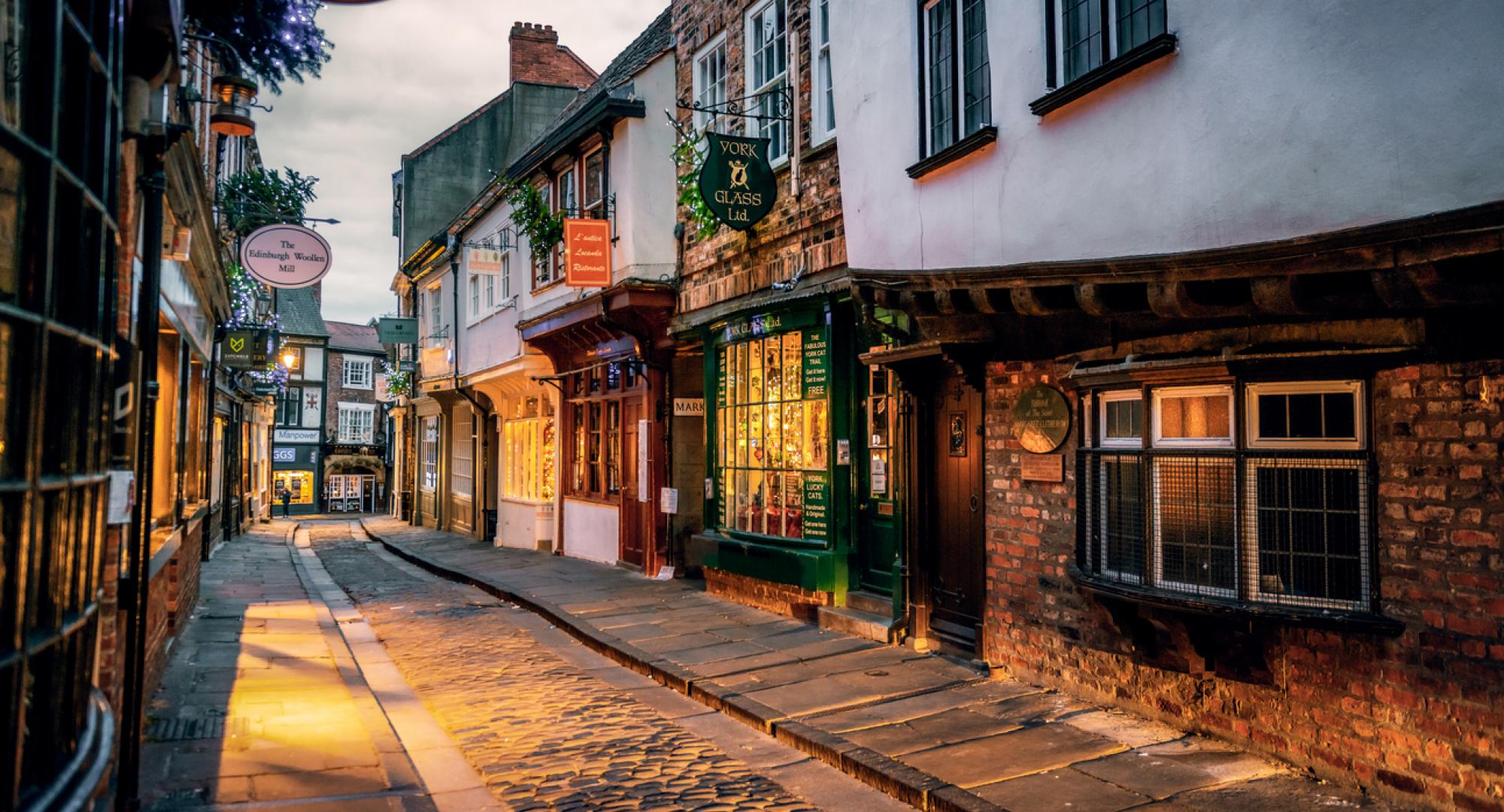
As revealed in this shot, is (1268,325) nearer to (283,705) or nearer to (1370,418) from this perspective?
(1370,418)

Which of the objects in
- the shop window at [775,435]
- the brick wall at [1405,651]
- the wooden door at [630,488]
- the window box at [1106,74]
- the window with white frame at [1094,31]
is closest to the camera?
the brick wall at [1405,651]

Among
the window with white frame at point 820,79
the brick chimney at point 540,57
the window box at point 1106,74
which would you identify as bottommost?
the window box at point 1106,74

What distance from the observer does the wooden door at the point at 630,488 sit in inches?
618

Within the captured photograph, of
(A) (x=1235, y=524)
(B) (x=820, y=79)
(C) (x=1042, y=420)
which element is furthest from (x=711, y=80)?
(A) (x=1235, y=524)

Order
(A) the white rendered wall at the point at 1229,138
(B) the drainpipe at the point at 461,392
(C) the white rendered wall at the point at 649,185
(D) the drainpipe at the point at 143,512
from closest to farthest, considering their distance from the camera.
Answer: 1. (A) the white rendered wall at the point at 1229,138
2. (D) the drainpipe at the point at 143,512
3. (C) the white rendered wall at the point at 649,185
4. (B) the drainpipe at the point at 461,392

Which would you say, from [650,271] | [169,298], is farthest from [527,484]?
[169,298]

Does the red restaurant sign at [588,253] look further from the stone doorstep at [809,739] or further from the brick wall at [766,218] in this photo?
the stone doorstep at [809,739]

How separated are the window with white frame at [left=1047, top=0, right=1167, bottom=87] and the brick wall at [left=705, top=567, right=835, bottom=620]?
5.70 metres

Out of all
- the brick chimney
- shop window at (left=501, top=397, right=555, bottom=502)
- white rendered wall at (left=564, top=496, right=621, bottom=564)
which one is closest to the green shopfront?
white rendered wall at (left=564, top=496, right=621, bottom=564)

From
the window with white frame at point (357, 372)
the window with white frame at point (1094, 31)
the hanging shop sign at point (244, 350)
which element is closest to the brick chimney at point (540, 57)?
the hanging shop sign at point (244, 350)

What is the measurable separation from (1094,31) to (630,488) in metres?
10.9

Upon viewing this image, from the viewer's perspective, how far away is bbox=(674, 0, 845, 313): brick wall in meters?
10.3

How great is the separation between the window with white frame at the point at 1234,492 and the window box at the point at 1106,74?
1910 millimetres

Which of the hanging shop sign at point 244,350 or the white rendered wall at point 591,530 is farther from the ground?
the hanging shop sign at point 244,350
